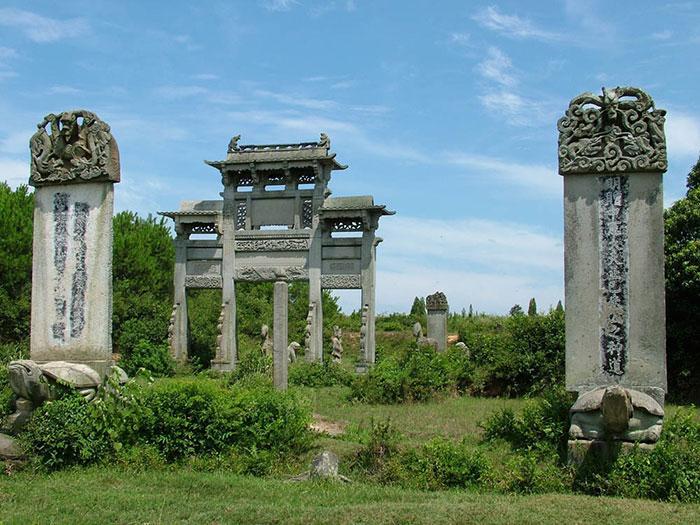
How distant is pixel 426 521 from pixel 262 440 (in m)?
3.33

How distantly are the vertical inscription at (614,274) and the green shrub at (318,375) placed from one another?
10.4 m

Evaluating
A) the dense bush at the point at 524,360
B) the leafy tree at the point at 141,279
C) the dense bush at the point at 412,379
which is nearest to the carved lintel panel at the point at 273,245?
the leafy tree at the point at 141,279

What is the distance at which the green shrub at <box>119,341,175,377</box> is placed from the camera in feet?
73.6

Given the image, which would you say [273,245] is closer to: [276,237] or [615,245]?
[276,237]

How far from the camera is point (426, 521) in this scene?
6.96 m

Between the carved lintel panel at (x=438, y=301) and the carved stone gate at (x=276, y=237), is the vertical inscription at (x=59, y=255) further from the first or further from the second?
the carved lintel panel at (x=438, y=301)

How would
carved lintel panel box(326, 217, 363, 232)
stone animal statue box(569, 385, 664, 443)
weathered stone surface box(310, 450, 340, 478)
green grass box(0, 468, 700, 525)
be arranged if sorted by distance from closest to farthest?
green grass box(0, 468, 700, 525) < stone animal statue box(569, 385, 664, 443) < weathered stone surface box(310, 450, 340, 478) < carved lintel panel box(326, 217, 363, 232)

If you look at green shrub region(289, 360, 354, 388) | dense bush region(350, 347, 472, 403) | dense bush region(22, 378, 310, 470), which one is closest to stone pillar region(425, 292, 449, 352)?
green shrub region(289, 360, 354, 388)

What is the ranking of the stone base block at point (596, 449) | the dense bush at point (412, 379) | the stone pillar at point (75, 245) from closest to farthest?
the stone base block at point (596, 449) → the stone pillar at point (75, 245) → the dense bush at point (412, 379)

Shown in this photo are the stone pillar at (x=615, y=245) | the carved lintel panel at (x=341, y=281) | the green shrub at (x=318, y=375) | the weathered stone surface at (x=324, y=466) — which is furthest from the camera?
the carved lintel panel at (x=341, y=281)

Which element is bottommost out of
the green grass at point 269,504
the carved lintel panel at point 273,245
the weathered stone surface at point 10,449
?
the green grass at point 269,504

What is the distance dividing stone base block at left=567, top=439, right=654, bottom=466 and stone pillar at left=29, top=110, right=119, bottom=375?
5.62 m

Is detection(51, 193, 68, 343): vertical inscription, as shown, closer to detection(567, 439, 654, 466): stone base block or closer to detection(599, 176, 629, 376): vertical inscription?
detection(567, 439, 654, 466): stone base block

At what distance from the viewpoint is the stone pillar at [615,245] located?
9328mm
